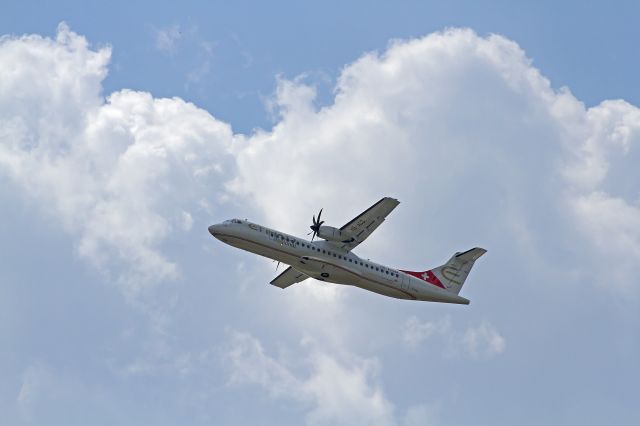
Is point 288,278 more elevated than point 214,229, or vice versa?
point 288,278

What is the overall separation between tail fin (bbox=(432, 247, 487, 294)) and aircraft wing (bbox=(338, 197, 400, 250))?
9.35 m

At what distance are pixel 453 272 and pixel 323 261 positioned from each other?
1318 cm

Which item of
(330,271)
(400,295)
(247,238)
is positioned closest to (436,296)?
(400,295)

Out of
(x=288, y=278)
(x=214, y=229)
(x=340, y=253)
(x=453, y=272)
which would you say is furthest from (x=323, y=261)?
(x=453, y=272)

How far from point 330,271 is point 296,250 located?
327 cm

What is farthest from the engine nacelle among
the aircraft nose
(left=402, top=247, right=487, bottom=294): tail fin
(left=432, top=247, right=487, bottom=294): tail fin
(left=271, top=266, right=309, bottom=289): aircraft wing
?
(left=432, top=247, right=487, bottom=294): tail fin

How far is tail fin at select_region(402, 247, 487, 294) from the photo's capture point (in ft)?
233

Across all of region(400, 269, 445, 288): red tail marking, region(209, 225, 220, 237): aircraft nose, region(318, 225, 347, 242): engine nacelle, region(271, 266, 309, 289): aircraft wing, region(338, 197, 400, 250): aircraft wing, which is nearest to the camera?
region(338, 197, 400, 250): aircraft wing

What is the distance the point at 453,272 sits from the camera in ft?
238

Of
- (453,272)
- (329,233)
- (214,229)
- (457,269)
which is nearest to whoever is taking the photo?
(214,229)

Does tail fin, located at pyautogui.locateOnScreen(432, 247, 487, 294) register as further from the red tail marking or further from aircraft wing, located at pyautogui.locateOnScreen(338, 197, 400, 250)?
aircraft wing, located at pyautogui.locateOnScreen(338, 197, 400, 250)

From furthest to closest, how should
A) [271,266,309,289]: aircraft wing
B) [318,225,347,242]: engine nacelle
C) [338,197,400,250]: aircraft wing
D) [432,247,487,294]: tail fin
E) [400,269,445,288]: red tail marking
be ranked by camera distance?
[271,266,309,289]: aircraft wing < [432,247,487,294]: tail fin < [400,269,445,288]: red tail marking < [318,225,347,242]: engine nacelle < [338,197,400,250]: aircraft wing

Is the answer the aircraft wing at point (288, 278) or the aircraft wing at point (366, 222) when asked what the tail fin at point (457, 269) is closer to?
the aircraft wing at point (366, 222)

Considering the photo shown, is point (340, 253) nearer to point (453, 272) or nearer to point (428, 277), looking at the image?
point (428, 277)
